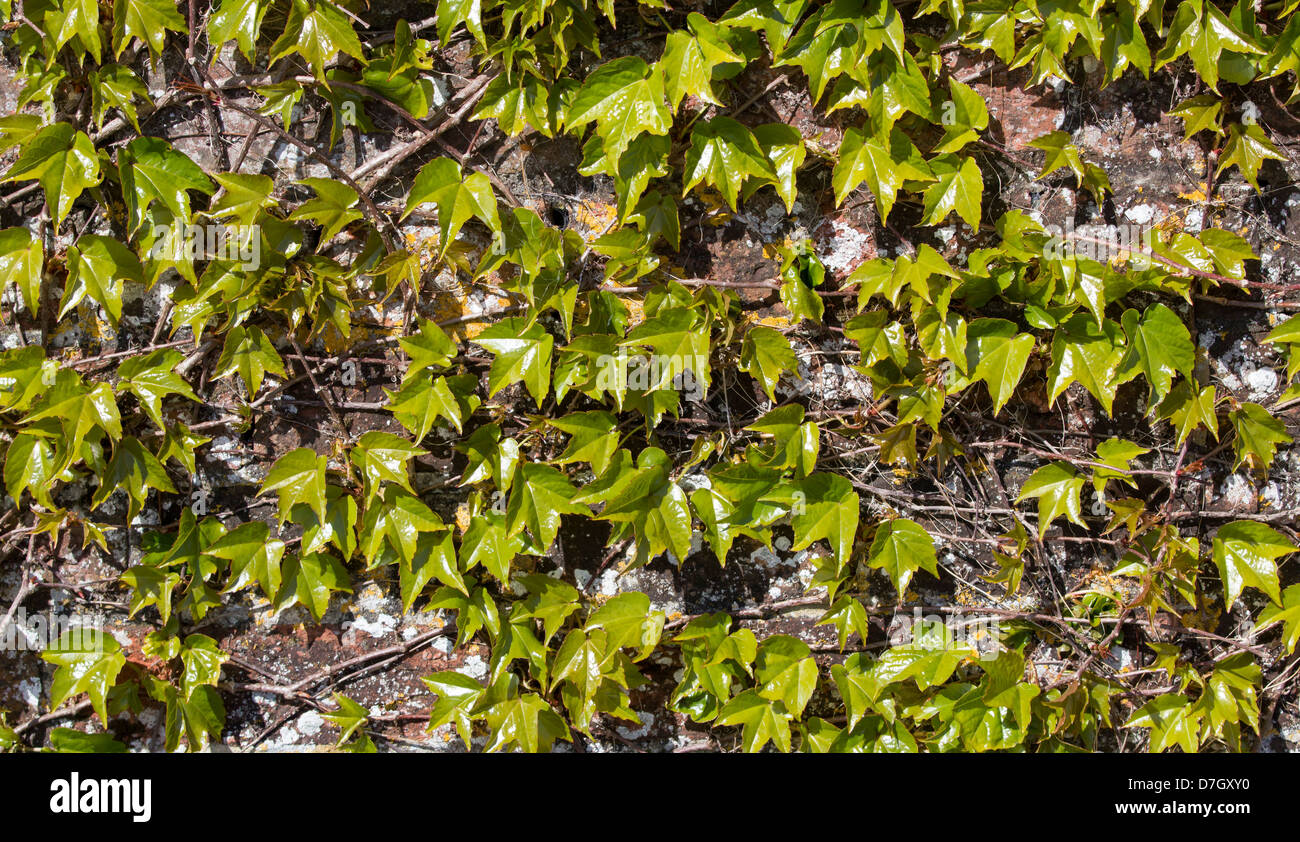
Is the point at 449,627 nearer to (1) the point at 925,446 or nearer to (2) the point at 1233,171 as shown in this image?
(1) the point at 925,446

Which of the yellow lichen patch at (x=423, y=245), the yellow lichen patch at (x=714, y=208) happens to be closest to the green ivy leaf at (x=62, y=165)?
the yellow lichen patch at (x=423, y=245)

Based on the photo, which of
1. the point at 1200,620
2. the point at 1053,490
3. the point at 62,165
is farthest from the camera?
the point at 1200,620

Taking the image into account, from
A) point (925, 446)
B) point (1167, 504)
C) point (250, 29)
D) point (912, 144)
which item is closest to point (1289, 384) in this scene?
point (1167, 504)

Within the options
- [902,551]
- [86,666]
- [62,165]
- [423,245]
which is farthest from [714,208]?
[86,666]

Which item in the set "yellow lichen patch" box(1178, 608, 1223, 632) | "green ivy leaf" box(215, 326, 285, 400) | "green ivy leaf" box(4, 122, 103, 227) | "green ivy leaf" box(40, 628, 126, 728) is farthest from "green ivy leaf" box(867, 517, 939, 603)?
"green ivy leaf" box(4, 122, 103, 227)

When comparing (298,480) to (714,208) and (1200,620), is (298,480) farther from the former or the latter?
(1200,620)

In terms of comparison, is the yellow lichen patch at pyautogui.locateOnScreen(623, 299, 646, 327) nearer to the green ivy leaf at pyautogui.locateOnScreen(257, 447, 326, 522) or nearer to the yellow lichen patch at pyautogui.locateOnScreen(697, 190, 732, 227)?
the yellow lichen patch at pyautogui.locateOnScreen(697, 190, 732, 227)

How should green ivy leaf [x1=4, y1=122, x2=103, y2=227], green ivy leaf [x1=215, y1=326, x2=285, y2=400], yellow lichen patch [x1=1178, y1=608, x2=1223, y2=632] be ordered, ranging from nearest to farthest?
green ivy leaf [x1=4, y1=122, x2=103, y2=227]
green ivy leaf [x1=215, y1=326, x2=285, y2=400]
yellow lichen patch [x1=1178, y1=608, x2=1223, y2=632]

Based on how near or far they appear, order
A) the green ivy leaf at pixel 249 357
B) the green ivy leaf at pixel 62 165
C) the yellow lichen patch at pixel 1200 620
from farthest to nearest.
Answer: the yellow lichen patch at pixel 1200 620, the green ivy leaf at pixel 249 357, the green ivy leaf at pixel 62 165

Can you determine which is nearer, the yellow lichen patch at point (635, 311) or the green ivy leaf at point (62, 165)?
the green ivy leaf at point (62, 165)

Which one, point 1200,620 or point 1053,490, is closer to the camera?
point 1053,490

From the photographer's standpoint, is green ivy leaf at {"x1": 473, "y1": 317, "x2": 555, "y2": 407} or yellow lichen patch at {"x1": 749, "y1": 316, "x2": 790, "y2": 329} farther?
yellow lichen patch at {"x1": 749, "y1": 316, "x2": 790, "y2": 329}

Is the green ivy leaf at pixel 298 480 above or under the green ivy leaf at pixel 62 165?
under

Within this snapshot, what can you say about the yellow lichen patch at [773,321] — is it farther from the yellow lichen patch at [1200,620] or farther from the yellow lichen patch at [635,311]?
the yellow lichen patch at [1200,620]
